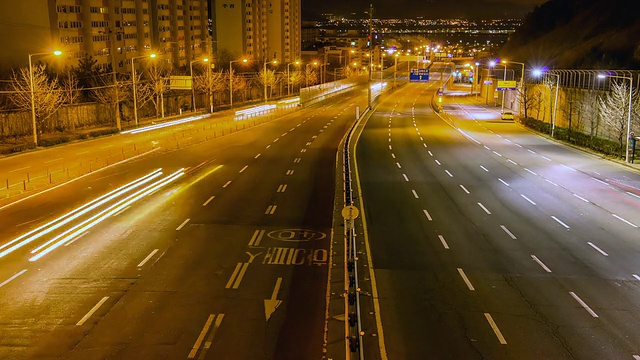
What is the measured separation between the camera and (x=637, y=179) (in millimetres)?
35969

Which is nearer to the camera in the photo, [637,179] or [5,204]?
[5,204]

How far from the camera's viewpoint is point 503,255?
20672mm

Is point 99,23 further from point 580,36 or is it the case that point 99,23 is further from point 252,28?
point 580,36

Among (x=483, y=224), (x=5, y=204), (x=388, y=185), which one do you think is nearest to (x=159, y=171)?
(x=5, y=204)

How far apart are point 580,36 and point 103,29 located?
93.4 meters

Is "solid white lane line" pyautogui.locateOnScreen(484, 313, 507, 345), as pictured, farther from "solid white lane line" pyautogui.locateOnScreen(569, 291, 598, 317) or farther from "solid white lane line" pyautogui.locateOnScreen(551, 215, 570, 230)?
"solid white lane line" pyautogui.locateOnScreen(551, 215, 570, 230)

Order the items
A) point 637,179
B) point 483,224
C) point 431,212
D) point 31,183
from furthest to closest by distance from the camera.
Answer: point 637,179 < point 31,183 < point 431,212 < point 483,224

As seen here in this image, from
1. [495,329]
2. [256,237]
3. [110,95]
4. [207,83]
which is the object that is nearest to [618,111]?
[256,237]

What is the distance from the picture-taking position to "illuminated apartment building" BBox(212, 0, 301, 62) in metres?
176

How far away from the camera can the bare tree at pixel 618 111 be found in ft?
146

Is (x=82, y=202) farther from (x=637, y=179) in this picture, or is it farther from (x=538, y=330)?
(x=637, y=179)

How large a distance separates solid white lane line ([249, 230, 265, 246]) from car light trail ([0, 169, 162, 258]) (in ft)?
27.8

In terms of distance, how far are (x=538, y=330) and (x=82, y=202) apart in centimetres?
2250

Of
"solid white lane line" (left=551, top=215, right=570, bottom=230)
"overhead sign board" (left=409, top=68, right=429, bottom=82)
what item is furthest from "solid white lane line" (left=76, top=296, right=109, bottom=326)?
"overhead sign board" (left=409, top=68, right=429, bottom=82)
